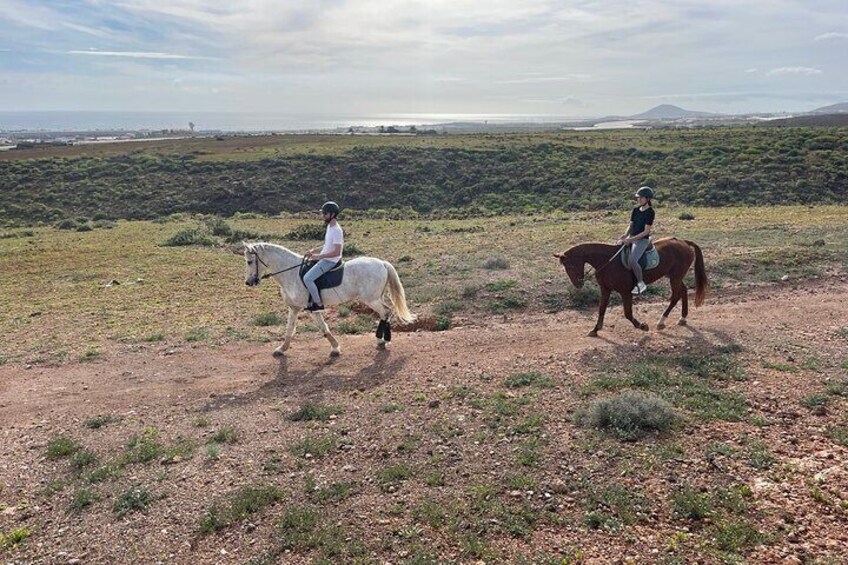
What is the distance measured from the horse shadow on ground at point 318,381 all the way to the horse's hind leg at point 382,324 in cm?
48

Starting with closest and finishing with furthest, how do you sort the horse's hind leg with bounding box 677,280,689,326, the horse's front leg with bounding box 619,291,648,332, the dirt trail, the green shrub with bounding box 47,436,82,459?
the dirt trail < the green shrub with bounding box 47,436,82,459 < the horse's front leg with bounding box 619,291,648,332 < the horse's hind leg with bounding box 677,280,689,326

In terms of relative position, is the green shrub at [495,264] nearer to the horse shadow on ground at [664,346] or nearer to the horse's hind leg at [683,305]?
the horse's hind leg at [683,305]

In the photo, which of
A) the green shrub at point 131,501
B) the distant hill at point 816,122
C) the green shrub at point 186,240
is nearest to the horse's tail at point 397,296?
the green shrub at point 131,501

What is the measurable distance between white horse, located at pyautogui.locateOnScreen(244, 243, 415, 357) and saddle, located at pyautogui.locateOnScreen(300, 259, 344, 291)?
9 centimetres

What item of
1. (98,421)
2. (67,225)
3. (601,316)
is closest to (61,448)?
(98,421)

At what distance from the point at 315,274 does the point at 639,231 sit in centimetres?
624

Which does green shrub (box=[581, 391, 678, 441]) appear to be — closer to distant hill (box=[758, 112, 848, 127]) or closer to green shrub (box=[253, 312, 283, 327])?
green shrub (box=[253, 312, 283, 327])

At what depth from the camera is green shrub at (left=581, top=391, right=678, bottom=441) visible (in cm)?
748

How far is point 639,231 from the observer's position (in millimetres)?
11461

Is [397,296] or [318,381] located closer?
[318,381]

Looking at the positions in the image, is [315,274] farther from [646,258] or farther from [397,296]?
[646,258]

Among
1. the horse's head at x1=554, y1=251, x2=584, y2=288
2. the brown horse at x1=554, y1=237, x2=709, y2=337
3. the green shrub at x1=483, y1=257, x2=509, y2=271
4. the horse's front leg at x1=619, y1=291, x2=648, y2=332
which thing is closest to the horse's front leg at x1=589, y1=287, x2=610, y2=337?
the brown horse at x1=554, y1=237, x2=709, y2=337

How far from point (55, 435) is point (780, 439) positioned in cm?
959

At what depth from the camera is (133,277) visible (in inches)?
830
